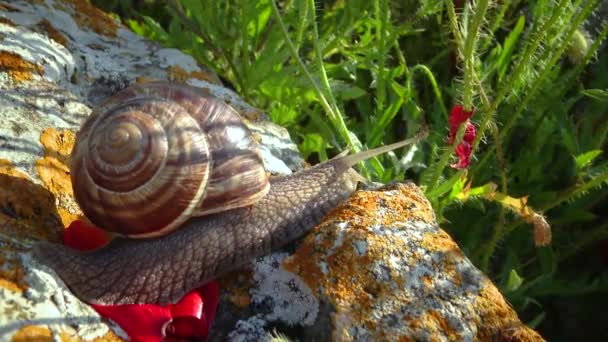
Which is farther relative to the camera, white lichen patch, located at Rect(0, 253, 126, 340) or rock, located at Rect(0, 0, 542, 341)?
rock, located at Rect(0, 0, 542, 341)

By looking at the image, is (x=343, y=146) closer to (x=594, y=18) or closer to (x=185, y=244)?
(x=185, y=244)

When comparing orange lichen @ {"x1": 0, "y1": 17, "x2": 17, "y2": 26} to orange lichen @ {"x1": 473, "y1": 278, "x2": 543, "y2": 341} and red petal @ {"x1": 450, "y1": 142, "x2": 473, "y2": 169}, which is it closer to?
red petal @ {"x1": 450, "y1": 142, "x2": 473, "y2": 169}

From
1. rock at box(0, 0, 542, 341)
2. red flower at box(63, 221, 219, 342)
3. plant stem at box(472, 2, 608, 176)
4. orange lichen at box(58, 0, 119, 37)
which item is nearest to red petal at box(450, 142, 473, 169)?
plant stem at box(472, 2, 608, 176)

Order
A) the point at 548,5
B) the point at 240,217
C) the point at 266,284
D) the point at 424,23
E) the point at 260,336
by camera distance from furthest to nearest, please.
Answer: the point at 424,23 → the point at 548,5 → the point at 240,217 → the point at 266,284 → the point at 260,336

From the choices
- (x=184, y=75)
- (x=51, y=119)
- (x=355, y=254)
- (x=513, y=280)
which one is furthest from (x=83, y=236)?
(x=513, y=280)

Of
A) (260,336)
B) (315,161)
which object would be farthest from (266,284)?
(315,161)

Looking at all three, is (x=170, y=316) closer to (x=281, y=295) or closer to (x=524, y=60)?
(x=281, y=295)

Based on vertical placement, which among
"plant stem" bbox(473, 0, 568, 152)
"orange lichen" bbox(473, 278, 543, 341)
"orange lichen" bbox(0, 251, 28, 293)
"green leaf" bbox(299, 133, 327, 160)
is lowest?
"green leaf" bbox(299, 133, 327, 160)

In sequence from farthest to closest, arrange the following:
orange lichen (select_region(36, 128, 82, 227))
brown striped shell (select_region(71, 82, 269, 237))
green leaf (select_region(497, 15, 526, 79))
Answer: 1. green leaf (select_region(497, 15, 526, 79))
2. orange lichen (select_region(36, 128, 82, 227))
3. brown striped shell (select_region(71, 82, 269, 237))
